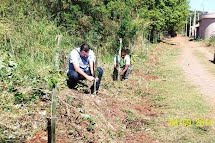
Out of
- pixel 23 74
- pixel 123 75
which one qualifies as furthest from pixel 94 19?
pixel 23 74

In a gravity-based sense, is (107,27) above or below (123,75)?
above

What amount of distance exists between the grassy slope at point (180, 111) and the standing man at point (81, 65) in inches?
65.1

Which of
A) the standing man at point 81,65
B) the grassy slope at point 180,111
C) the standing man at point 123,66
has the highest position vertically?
the standing man at point 81,65

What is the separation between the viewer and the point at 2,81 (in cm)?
598

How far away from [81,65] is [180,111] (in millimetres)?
2200

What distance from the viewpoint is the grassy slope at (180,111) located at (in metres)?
6.18

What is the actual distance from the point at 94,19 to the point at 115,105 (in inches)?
309

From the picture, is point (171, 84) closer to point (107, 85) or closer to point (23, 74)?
point (107, 85)

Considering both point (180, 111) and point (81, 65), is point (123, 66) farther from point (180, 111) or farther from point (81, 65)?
point (180, 111)

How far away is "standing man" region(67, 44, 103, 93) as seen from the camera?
25.4 feet
